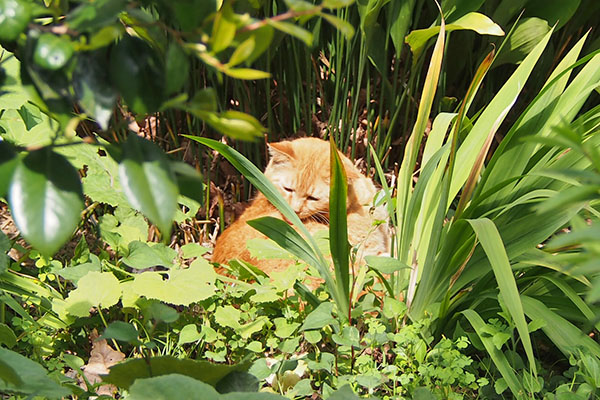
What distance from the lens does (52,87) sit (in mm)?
495

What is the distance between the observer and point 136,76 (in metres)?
0.51

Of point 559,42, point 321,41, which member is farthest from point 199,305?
point 559,42

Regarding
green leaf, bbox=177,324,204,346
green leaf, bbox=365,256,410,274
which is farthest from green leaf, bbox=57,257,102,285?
green leaf, bbox=365,256,410,274

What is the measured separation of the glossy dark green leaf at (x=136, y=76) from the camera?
1.64ft

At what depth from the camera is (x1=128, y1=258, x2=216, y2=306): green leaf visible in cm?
146

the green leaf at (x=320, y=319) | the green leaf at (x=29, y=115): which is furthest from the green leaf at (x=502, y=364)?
the green leaf at (x=29, y=115)

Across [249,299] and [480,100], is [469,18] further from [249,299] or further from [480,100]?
[249,299]

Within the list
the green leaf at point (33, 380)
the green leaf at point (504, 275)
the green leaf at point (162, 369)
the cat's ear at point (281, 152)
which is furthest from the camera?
the cat's ear at point (281, 152)

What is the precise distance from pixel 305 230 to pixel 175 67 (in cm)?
110

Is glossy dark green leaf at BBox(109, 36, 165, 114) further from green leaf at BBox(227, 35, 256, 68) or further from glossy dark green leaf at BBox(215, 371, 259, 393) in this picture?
glossy dark green leaf at BBox(215, 371, 259, 393)

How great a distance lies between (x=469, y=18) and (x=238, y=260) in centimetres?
101

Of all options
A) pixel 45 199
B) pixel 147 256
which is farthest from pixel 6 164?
pixel 147 256

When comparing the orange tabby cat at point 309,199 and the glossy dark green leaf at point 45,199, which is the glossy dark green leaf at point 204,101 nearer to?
the glossy dark green leaf at point 45,199

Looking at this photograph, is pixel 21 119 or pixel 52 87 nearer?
pixel 52 87
